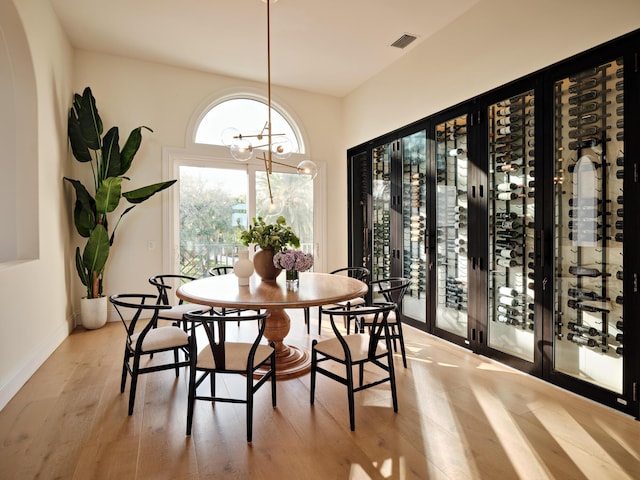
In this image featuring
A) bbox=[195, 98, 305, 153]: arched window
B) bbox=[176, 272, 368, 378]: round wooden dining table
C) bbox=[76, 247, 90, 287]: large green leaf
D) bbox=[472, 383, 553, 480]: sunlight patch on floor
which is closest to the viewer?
bbox=[472, 383, 553, 480]: sunlight patch on floor

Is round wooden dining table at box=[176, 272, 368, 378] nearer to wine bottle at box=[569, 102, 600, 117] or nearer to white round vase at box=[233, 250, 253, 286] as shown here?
white round vase at box=[233, 250, 253, 286]

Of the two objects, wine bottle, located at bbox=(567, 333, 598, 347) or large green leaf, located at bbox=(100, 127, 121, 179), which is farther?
large green leaf, located at bbox=(100, 127, 121, 179)

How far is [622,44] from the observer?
8.07 feet

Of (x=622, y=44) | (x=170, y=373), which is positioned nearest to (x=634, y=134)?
(x=622, y=44)

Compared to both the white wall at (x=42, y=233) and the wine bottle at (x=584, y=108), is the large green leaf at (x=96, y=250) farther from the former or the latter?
the wine bottle at (x=584, y=108)

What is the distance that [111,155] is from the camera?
171 inches

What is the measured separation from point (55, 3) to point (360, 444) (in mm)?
4629

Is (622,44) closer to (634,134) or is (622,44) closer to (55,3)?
(634,134)

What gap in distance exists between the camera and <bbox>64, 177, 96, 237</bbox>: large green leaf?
13.6ft

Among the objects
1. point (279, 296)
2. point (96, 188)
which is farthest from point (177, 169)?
point (279, 296)

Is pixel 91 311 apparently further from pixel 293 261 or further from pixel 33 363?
pixel 293 261

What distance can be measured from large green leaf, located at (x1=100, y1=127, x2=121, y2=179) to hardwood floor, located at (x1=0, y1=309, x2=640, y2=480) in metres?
2.30

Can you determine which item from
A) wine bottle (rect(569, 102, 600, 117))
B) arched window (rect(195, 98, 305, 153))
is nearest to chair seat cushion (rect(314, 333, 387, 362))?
wine bottle (rect(569, 102, 600, 117))

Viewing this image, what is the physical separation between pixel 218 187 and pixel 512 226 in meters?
3.77
